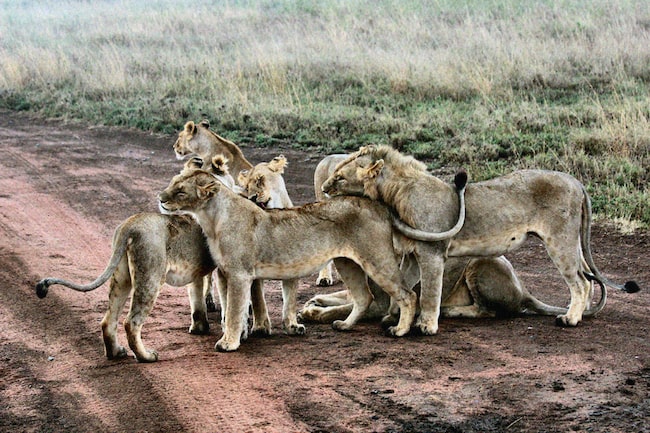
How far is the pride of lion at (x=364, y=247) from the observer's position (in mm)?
6859

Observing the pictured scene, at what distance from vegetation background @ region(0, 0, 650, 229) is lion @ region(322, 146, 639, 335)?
124 inches

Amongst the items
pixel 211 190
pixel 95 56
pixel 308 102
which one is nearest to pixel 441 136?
pixel 308 102

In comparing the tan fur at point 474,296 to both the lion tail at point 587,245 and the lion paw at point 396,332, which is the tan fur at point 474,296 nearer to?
the lion tail at point 587,245

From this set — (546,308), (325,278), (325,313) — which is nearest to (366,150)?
(325,313)

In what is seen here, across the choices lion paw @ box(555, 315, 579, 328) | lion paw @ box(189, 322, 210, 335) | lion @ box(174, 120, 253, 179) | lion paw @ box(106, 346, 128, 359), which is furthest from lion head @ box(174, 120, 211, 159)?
lion paw @ box(555, 315, 579, 328)

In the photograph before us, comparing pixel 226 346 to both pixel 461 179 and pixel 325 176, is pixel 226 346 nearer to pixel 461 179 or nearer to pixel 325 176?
pixel 461 179

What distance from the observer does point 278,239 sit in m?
7.02

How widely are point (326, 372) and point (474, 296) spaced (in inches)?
68.4

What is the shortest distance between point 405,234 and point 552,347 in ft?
4.14

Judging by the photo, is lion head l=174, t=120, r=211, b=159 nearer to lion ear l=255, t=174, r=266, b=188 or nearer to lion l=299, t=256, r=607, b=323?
lion ear l=255, t=174, r=266, b=188

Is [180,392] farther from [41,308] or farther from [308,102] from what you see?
[308,102]

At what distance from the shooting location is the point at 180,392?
20.2 feet

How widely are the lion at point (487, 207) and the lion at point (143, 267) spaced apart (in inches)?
45.0

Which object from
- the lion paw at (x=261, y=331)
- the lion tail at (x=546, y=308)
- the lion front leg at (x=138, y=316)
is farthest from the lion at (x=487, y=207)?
the lion front leg at (x=138, y=316)
